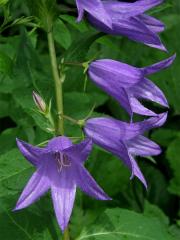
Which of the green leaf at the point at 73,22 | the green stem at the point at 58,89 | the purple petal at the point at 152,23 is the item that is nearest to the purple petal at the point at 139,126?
the green stem at the point at 58,89

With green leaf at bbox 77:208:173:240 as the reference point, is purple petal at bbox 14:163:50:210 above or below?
above

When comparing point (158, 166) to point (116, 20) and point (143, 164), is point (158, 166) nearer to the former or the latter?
point (143, 164)

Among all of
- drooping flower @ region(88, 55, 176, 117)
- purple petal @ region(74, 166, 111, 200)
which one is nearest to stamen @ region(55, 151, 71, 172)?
purple petal @ region(74, 166, 111, 200)

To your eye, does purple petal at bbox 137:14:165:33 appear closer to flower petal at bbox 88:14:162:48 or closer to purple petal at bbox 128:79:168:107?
flower petal at bbox 88:14:162:48

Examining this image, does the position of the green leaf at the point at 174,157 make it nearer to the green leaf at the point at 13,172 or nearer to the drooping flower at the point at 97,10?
the green leaf at the point at 13,172

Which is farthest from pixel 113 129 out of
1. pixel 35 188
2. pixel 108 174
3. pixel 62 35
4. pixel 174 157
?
pixel 174 157
